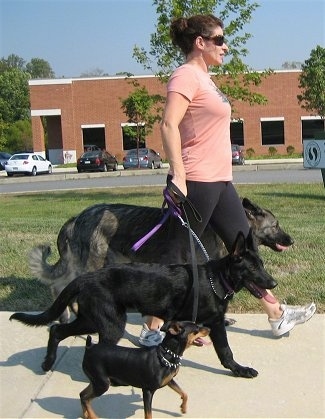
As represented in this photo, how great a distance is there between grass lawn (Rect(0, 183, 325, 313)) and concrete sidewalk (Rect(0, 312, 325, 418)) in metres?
0.90

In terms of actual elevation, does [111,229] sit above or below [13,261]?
above

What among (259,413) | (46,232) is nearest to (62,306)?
(259,413)

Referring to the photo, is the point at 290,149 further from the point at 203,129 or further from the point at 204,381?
the point at 204,381

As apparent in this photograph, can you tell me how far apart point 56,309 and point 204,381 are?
105 centimetres

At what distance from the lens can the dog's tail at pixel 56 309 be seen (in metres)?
3.78

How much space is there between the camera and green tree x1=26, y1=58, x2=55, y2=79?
11904 centimetres

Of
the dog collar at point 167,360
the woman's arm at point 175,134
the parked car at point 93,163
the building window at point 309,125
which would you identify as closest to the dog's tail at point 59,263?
the woman's arm at point 175,134

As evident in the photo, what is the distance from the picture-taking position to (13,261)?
7.22 m

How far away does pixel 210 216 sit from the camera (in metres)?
4.20

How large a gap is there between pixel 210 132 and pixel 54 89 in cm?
4937

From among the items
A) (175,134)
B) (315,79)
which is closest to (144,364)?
(175,134)

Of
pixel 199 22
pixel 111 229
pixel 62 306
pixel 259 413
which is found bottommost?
pixel 259 413

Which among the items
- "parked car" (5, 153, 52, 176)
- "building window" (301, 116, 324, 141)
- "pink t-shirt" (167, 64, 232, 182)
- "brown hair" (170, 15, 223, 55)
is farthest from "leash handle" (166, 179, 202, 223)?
"building window" (301, 116, 324, 141)

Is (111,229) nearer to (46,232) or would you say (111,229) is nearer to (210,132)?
(210,132)
